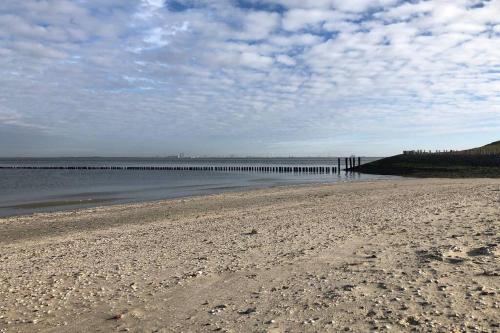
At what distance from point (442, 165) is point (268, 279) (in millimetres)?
57909

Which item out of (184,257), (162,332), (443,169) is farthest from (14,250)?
(443,169)

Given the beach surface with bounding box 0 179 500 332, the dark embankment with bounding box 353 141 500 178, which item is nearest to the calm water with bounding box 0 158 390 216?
the dark embankment with bounding box 353 141 500 178

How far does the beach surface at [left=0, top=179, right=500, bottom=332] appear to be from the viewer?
538 centimetres

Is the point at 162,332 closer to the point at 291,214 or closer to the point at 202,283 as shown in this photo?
the point at 202,283

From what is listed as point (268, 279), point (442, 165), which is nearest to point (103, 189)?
point (268, 279)

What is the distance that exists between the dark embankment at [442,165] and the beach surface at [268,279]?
4214cm

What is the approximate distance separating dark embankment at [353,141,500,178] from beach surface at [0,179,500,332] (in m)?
42.1

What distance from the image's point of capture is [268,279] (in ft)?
23.3

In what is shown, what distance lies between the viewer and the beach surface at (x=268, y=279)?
5.38 metres

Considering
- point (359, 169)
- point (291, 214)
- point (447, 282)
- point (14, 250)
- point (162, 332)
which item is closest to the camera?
point (162, 332)

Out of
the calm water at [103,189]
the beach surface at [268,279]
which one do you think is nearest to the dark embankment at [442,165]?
→ the calm water at [103,189]

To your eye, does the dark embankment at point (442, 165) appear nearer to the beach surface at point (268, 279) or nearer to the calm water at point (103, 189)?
the calm water at point (103, 189)

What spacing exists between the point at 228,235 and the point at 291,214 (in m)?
4.87

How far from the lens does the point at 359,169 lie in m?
75.6
